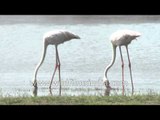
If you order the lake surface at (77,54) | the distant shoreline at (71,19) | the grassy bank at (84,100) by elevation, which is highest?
the distant shoreline at (71,19)

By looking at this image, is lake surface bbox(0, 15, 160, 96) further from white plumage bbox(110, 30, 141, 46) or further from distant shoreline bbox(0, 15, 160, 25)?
white plumage bbox(110, 30, 141, 46)

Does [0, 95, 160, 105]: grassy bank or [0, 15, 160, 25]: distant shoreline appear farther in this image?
[0, 15, 160, 25]: distant shoreline

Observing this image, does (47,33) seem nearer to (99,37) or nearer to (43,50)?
(43,50)

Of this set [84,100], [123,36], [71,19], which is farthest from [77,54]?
[84,100]

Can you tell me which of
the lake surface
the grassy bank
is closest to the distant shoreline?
the lake surface

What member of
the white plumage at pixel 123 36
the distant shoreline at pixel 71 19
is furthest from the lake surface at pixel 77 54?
the white plumage at pixel 123 36

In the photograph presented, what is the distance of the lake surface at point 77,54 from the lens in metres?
9.34

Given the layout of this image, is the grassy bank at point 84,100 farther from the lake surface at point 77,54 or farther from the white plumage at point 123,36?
the white plumage at point 123,36

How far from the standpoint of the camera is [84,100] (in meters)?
8.54

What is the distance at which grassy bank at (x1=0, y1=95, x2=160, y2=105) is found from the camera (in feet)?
27.7

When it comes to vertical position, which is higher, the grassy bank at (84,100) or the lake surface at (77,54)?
the lake surface at (77,54)

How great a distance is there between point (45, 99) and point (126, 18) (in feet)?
8.22

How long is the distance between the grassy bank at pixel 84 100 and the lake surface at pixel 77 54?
40cm

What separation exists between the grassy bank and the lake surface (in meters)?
0.40
